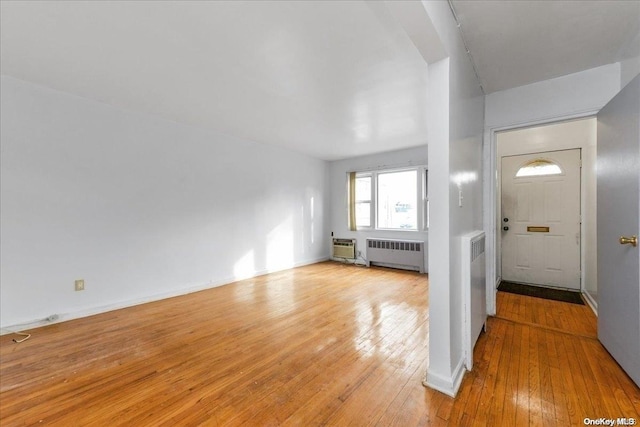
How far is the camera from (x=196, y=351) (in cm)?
219

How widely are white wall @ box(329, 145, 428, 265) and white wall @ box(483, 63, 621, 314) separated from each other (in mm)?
2214

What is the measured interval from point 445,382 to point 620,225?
1696 mm

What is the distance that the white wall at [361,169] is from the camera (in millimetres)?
5227

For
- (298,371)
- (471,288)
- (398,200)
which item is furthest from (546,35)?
(398,200)

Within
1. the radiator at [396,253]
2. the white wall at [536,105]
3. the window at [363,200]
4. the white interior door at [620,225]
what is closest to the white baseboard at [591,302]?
the white interior door at [620,225]

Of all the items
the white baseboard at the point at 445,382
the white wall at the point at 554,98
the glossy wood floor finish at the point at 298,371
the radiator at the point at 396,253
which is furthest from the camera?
the radiator at the point at 396,253

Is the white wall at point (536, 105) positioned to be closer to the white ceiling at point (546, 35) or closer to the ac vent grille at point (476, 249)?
the white ceiling at point (546, 35)

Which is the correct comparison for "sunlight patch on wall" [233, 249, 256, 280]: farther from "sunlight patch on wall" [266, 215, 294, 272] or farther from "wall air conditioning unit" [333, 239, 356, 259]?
"wall air conditioning unit" [333, 239, 356, 259]

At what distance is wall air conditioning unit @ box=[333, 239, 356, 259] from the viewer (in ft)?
19.6

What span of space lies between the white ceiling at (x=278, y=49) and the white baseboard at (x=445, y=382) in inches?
80.7

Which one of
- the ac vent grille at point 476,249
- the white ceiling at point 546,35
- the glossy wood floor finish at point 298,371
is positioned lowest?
the glossy wood floor finish at point 298,371

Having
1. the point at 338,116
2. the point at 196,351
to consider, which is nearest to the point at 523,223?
the point at 338,116

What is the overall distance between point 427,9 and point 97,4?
6.54ft

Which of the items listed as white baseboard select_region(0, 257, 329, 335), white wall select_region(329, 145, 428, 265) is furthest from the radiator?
white baseboard select_region(0, 257, 329, 335)
